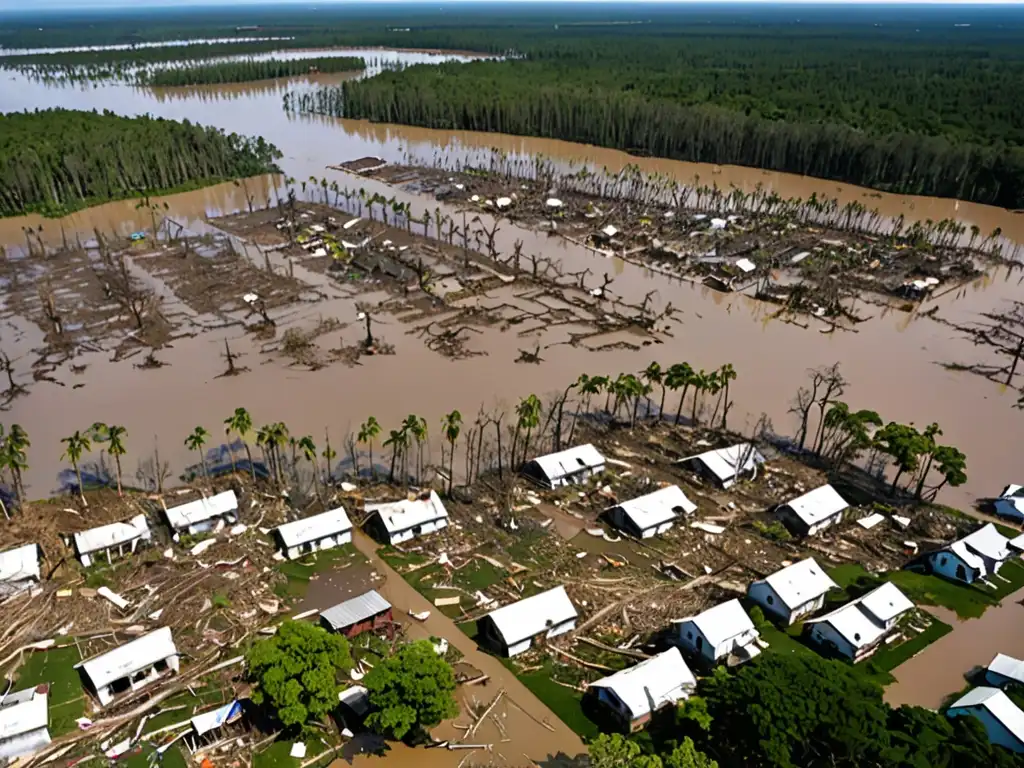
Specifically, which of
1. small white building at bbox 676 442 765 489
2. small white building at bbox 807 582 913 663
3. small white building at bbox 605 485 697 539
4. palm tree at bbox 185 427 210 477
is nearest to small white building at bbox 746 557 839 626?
small white building at bbox 807 582 913 663

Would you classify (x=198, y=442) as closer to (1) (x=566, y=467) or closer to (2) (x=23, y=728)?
(2) (x=23, y=728)

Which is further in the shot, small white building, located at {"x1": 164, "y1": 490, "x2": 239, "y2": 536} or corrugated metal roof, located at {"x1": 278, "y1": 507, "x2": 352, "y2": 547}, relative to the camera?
small white building, located at {"x1": 164, "y1": 490, "x2": 239, "y2": 536}

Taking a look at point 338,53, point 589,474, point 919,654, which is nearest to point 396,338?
point 589,474

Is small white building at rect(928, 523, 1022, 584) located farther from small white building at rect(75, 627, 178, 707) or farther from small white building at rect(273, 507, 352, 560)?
small white building at rect(75, 627, 178, 707)

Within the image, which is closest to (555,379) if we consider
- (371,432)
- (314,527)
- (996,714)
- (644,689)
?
(371,432)

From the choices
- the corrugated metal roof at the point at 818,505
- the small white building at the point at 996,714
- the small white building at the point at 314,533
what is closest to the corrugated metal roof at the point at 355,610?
the small white building at the point at 314,533
